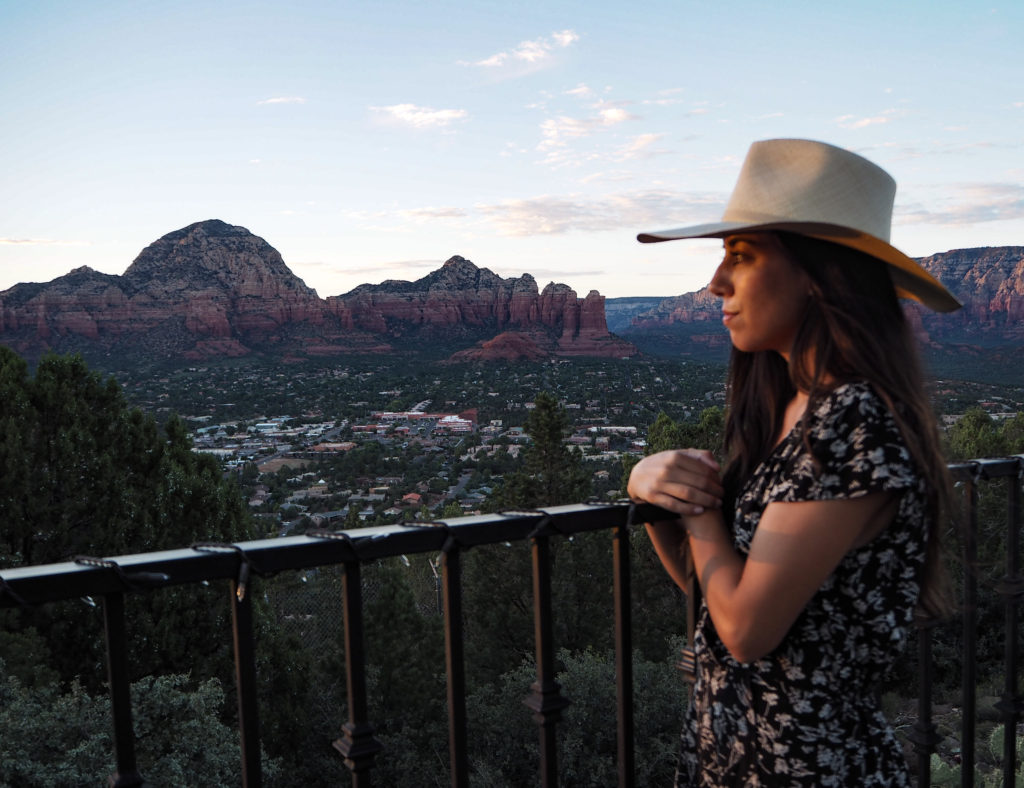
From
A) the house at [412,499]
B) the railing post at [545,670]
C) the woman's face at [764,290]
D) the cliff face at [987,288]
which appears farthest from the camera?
the cliff face at [987,288]

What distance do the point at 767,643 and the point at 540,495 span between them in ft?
49.8

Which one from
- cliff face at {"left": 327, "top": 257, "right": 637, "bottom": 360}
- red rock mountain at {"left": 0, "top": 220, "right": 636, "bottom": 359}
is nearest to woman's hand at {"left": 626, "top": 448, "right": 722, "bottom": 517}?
red rock mountain at {"left": 0, "top": 220, "right": 636, "bottom": 359}

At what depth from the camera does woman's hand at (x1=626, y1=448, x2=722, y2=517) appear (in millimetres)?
1222

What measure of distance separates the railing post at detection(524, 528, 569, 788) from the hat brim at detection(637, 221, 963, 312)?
0.54 m

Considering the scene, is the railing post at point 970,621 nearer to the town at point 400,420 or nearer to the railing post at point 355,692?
the railing post at point 355,692

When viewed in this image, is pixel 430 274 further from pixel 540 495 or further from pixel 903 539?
pixel 903 539

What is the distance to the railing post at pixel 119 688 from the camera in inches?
39.6

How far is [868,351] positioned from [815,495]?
0.24 meters

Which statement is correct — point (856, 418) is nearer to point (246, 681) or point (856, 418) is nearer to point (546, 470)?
point (246, 681)

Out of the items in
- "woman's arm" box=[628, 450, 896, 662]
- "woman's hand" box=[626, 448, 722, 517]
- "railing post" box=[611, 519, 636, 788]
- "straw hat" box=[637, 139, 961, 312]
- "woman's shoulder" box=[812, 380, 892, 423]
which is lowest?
"railing post" box=[611, 519, 636, 788]

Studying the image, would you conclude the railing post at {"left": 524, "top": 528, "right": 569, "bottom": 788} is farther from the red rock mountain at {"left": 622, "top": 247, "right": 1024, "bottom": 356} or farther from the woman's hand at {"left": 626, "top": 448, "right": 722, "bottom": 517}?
the red rock mountain at {"left": 622, "top": 247, "right": 1024, "bottom": 356}

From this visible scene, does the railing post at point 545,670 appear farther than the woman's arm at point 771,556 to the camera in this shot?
Yes

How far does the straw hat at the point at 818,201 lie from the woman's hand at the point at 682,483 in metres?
0.36

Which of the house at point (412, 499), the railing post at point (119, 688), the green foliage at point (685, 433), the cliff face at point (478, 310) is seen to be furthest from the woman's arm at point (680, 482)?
the cliff face at point (478, 310)
